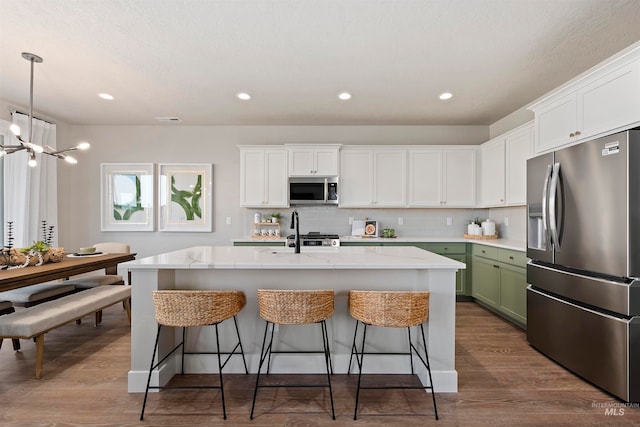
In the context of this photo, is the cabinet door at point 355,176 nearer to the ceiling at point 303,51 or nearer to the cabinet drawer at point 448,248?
the ceiling at point 303,51

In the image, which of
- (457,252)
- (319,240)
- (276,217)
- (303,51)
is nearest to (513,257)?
(457,252)

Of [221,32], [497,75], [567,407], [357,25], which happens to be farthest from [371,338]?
[497,75]

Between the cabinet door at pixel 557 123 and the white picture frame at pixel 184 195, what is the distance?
4.34 metres

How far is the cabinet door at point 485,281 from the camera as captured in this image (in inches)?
141

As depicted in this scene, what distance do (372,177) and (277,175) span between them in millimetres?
1451

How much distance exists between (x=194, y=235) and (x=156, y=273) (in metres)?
2.90

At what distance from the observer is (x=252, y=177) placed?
4.46 metres

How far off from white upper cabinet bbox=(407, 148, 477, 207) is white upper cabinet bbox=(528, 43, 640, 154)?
1649 millimetres

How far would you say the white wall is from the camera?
15.6ft

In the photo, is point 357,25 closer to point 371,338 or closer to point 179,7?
point 179,7

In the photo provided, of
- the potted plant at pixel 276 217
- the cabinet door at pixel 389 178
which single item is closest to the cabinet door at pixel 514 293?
the cabinet door at pixel 389 178

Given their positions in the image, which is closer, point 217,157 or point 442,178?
point 442,178

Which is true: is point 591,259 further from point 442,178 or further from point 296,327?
point 442,178

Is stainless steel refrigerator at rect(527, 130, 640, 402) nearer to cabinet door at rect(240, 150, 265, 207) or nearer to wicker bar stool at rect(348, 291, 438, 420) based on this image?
Answer: wicker bar stool at rect(348, 291, 438, 420)
